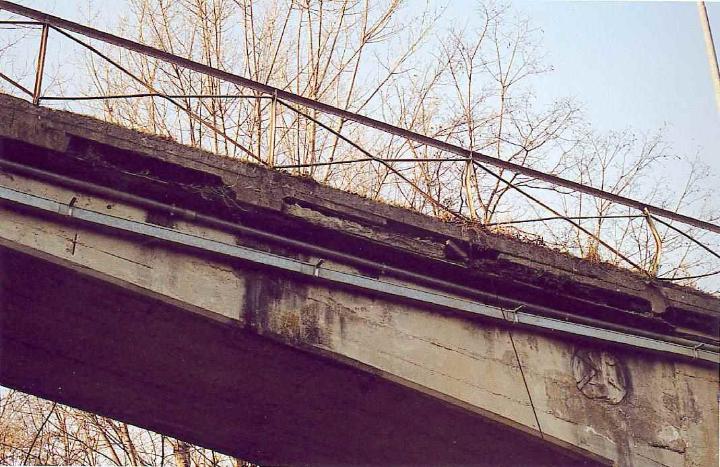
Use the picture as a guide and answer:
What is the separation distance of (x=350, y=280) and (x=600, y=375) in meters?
2.11

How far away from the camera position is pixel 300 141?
477 inches

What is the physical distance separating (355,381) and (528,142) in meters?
7.53

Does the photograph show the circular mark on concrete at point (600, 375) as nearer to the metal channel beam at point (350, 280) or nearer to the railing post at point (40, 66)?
the metal channel beam at point (350, 280)

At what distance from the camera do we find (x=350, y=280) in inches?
223

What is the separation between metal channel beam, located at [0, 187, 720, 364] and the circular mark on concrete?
15 cm

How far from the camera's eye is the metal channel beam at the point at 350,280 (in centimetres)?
511

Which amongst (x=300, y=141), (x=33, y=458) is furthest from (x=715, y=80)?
(x=33, y=458)

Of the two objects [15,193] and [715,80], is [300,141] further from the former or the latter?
[15,193]

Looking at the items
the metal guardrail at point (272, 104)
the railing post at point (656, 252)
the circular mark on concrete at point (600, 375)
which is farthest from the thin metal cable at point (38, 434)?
the railing post at point (656, 252)

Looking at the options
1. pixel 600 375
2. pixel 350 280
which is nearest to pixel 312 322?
pixel 350 280

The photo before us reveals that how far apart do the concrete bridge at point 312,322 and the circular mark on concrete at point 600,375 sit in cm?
1

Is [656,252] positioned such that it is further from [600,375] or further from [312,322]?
[312,322]

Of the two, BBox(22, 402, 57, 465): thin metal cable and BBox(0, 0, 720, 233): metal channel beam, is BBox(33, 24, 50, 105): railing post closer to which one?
BBox(0, 0, 720, 233): metal channel beam

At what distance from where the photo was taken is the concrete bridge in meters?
5.22
